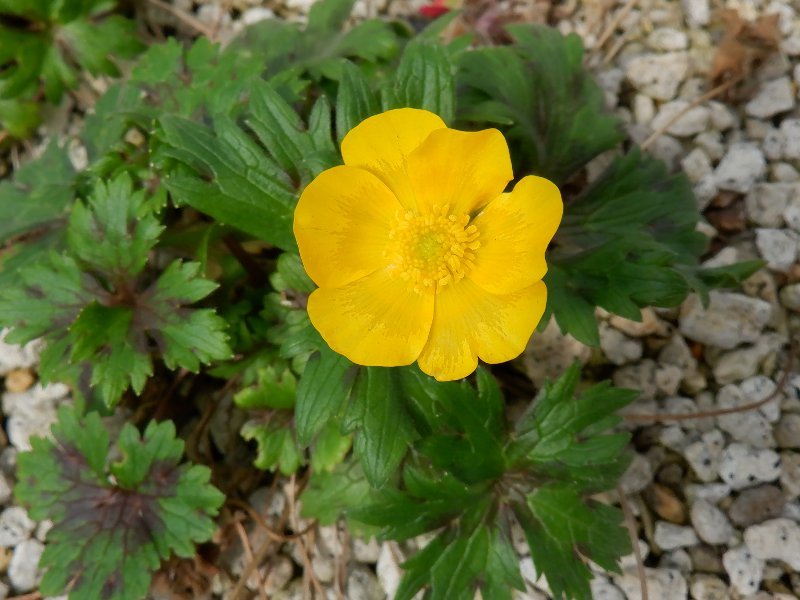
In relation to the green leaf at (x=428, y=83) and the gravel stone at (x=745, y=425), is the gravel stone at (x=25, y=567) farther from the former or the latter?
A: the gravel stone at (x=745, y=425)

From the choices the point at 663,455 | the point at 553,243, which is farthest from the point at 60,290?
the point at 663,455

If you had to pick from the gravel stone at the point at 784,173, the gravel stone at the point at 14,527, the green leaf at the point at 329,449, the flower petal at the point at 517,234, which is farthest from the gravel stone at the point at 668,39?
the gravel stone at the point at 14,527

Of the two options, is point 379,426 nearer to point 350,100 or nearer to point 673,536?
point 350,100

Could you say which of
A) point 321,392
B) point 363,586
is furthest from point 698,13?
point 363,586

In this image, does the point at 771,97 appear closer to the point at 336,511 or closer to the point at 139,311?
the point at 336,511

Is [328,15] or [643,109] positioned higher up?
[328,15]
